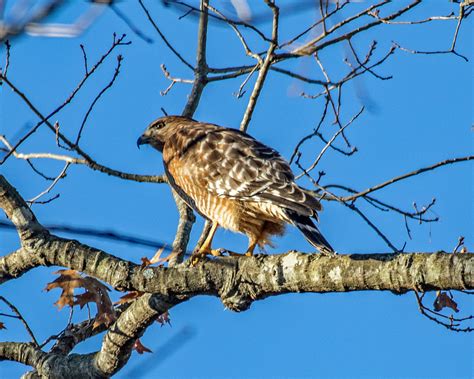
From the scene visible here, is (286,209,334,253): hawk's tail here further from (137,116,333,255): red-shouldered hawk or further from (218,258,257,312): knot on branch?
(218,258,257,312): knot on branch

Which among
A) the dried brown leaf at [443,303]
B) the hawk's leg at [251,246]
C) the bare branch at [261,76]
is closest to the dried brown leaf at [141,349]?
the hawk's leg at [251,246]

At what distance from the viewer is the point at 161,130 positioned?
737 cm

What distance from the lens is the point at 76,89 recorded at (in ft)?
14.7

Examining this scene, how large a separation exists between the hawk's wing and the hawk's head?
0.60 metres

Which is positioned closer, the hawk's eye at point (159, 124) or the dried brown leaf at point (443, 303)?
the dried brown leaf at point (443, 303)

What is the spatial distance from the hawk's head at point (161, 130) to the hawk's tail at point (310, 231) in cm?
209

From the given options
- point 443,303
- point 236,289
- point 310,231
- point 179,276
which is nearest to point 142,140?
point 310,231

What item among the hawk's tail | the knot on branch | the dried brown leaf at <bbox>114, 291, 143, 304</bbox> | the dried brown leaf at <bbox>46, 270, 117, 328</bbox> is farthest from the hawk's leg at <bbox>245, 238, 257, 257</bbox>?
the knot on branch

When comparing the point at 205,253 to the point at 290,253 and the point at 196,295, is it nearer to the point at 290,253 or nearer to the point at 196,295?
the point at 196,295

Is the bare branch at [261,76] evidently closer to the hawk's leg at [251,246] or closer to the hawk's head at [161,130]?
the hawk's leg at [251,246]

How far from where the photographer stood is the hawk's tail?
4.59m

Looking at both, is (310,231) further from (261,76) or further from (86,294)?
(86,294)

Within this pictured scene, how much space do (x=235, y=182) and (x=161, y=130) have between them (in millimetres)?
1751

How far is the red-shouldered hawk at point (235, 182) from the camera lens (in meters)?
5.52
